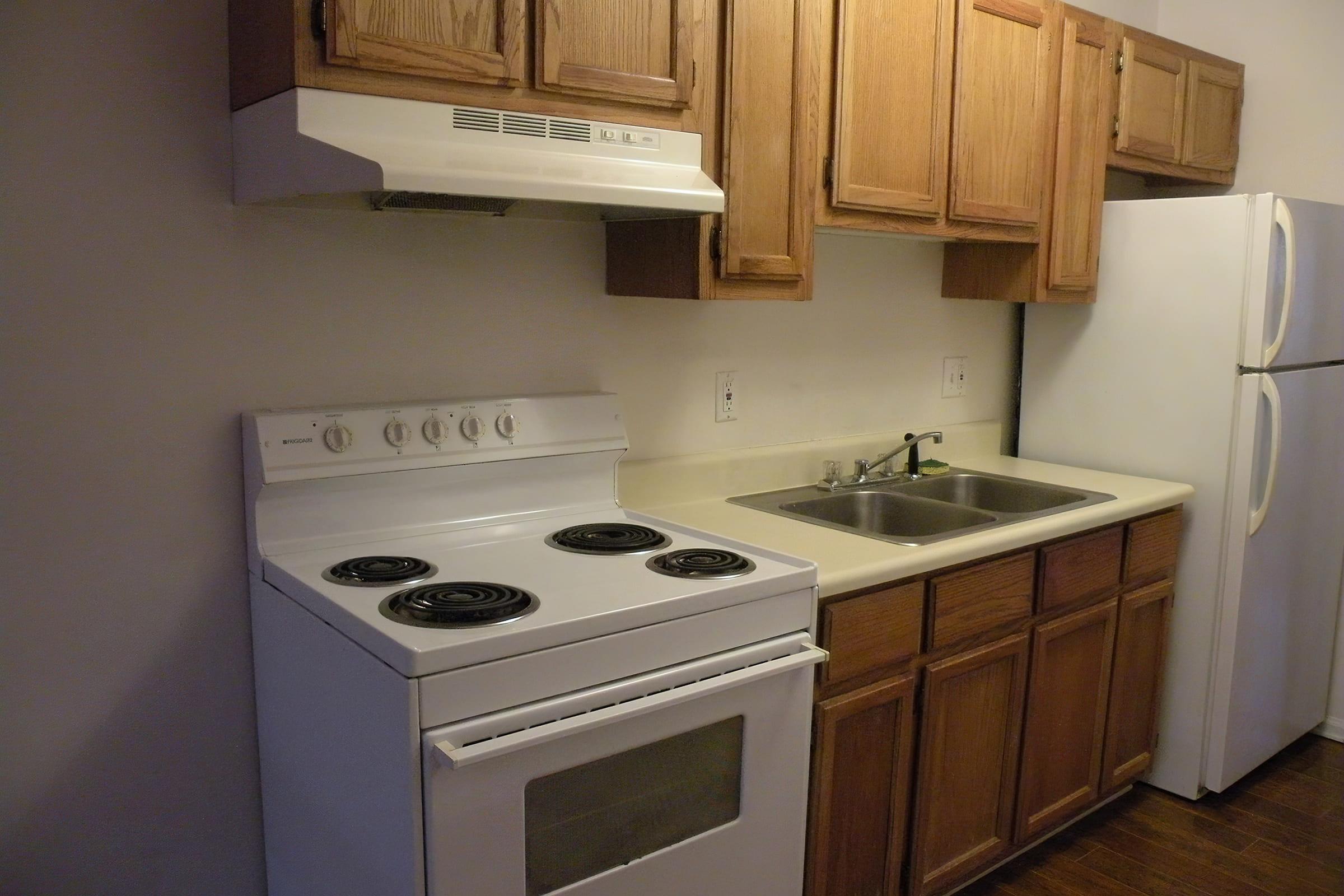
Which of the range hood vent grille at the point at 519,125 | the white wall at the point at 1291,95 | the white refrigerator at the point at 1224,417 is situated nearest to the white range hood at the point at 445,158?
the range hood vent grille at the point at 519,125

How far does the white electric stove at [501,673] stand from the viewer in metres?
1.38

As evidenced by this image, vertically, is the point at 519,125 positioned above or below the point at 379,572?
above

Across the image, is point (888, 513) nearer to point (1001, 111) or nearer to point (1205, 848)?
point (1001, 111)

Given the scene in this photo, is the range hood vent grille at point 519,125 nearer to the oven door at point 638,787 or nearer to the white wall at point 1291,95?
the oven door at point 638,787

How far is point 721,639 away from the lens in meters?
1.65

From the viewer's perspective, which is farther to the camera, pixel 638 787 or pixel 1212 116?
pixel 1212 116

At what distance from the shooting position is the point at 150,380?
170 centimetres

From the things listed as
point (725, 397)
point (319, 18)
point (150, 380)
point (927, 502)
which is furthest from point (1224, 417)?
point (150, 380)

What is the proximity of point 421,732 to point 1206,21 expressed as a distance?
11.5 feet

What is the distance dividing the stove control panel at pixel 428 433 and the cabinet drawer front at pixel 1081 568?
1.02 m

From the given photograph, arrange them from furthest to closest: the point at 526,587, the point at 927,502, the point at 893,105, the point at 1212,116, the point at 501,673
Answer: the point at 1212,116
the point at 927,502
the point at 893,105
the point at 526,587
the point at 501,673

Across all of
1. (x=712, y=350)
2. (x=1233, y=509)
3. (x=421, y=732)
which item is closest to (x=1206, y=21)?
(x=1233, y=509)

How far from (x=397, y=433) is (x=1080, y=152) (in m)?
2.00

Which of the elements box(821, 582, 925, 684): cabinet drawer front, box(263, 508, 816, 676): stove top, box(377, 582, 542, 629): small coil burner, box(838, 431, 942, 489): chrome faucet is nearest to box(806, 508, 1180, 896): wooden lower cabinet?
box(821, 582, 925, 684): cabinet drawer front
